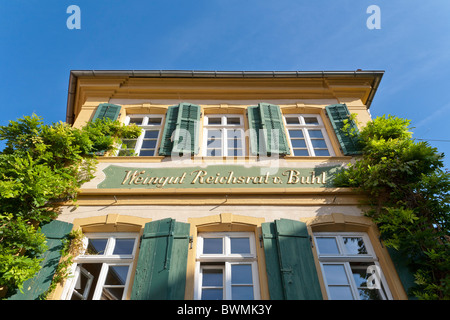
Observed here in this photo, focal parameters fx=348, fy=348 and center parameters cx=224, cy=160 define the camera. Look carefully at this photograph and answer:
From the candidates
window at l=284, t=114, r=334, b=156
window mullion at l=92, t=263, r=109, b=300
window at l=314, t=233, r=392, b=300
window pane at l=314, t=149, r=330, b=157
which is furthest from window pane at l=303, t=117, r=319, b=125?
window mullion at l=92, t=263, r=109, b=300

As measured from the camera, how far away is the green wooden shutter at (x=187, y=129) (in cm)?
677

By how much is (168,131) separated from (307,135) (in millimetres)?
2970

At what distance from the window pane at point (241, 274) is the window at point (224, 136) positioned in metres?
2.60

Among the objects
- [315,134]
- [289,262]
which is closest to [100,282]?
[289,262]

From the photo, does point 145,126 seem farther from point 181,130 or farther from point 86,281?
point 86,281

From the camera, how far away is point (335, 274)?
4867 mm

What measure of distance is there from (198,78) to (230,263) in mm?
5237

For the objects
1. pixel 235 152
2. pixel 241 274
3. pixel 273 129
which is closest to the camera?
pixel 241 274

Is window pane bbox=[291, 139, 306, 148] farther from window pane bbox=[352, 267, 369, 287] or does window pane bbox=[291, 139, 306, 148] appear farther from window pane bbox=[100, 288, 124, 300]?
window pane bbox=[100, 288, 124, 300]

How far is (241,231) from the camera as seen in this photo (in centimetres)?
545

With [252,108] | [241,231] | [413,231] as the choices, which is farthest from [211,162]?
[413,231]

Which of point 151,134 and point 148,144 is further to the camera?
point 151,134

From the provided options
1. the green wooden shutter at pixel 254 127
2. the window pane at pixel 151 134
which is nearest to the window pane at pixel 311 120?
the green wooden shutter at pixel 254 127

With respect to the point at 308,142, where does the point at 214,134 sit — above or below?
above
